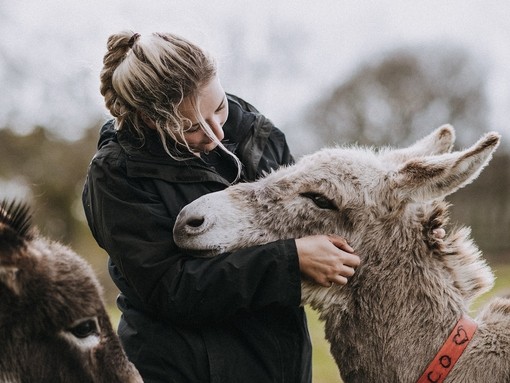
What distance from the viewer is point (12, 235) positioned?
3039 millimetres

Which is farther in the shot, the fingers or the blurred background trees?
the blurred background trees

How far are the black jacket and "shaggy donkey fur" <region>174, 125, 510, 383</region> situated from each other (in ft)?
Answer: 0.47

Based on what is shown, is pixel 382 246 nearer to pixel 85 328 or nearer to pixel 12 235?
pixel 85 328

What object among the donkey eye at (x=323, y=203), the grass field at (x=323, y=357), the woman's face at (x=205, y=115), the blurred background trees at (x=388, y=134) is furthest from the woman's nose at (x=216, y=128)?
the blurred background trees at (x=388, y=134)

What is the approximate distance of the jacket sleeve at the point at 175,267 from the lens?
299 cm

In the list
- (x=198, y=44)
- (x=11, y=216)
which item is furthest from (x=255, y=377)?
(x=198, y=44)

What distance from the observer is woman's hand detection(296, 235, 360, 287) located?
3.04 m

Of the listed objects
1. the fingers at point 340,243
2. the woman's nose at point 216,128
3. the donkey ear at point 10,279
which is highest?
the woman's nose at point 216,128

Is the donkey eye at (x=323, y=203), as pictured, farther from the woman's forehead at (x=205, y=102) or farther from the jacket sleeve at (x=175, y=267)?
the woman's forehead at (x=205, y=102)

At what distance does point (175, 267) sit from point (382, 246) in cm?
102

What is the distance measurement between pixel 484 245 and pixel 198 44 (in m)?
18.8

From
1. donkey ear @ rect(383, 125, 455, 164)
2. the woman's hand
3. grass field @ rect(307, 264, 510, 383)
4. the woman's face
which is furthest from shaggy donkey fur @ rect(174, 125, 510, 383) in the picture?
grass field @ rect(307, 264, 510, 383)

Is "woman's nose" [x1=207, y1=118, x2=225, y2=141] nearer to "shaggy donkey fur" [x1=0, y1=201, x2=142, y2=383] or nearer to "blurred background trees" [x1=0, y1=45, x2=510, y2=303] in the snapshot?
"shaggy donkey fur" [x1=0, y1=201, x2=142, y2=383]

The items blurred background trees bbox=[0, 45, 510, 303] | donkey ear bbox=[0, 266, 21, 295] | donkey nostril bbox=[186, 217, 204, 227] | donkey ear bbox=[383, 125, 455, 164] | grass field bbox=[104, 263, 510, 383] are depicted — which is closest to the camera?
donkey ear bbox=[0, 266, 21, 295]
